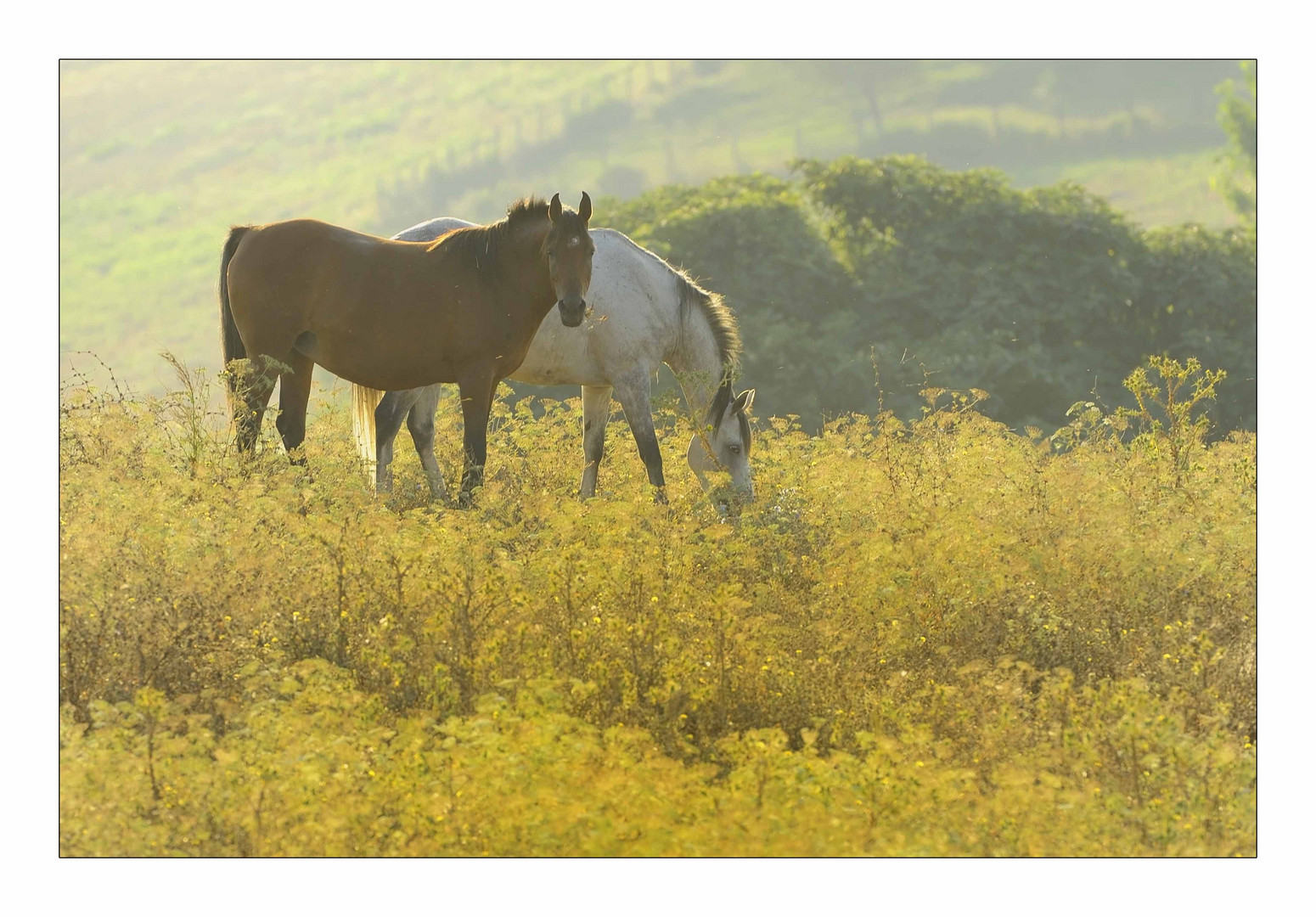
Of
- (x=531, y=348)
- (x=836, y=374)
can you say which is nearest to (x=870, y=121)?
(x=836, y=374)

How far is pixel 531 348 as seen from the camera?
937 cm

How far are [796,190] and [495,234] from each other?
16901mm

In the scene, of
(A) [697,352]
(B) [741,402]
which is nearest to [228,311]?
(A) [697,352]

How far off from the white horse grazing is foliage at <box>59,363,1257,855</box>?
103 centimetres

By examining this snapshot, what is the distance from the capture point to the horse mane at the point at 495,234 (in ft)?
26.6

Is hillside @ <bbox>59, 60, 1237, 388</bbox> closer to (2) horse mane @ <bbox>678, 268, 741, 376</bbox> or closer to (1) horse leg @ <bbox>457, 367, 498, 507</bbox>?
(2) horse mane @ <bbox>678, 268, 741, 376</bbox>

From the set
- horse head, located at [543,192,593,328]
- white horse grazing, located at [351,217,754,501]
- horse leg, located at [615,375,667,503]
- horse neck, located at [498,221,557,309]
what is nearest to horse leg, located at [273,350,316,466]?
white horse grazing, located at [351,217,754,501]

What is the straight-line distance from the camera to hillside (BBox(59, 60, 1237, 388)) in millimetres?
48000

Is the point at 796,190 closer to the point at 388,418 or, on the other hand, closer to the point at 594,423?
the point at 594,423

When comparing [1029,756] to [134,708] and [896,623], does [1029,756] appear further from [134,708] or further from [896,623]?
→ [134,708]

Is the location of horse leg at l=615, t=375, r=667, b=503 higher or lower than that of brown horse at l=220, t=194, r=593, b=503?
lower

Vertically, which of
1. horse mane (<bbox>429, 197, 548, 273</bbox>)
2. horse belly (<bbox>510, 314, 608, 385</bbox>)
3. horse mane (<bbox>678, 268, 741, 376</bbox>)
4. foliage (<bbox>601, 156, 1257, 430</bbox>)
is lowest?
horse belly (<bbox>510, 314, 608, 385</bbox>)

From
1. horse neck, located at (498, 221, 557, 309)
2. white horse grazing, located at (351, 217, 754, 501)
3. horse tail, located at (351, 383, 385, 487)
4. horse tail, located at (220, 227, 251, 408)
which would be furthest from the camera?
horse tail, located at (351, 383, 385, 487)

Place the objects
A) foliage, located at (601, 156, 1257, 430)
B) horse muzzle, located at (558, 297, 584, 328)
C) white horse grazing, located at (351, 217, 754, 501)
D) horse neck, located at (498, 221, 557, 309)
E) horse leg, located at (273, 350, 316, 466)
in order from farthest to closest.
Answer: foliage, located at (601, 156, 1257, 430) < white horse grazing, located at (351, 217, 754, 501) < horse leg, located at (273, 350, 316, 466) < horse neck, located at (498, 221, 557, 309) < horse muzzle, located at (558, 297, 584, 328)
